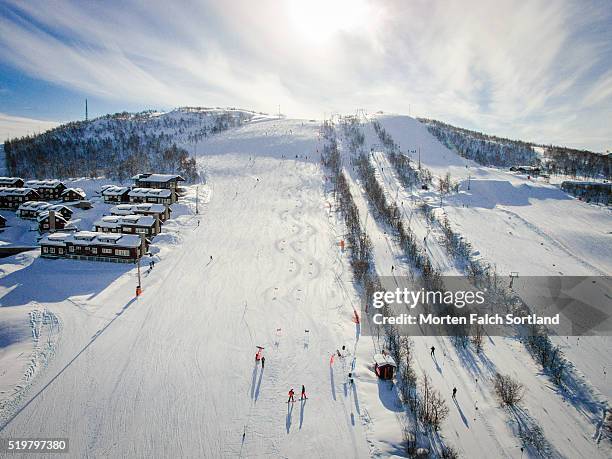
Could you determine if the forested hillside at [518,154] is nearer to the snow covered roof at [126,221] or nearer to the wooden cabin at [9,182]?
the snow covered roof at [126,221]

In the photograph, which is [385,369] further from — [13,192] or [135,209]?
[13,192]

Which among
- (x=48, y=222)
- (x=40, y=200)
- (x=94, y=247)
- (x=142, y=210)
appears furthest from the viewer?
(x=40, y=200)

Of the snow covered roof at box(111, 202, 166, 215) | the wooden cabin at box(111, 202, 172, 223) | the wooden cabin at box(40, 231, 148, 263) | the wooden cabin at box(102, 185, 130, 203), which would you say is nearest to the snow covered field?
the wooden cabin at box(40, 231, 148, 263)

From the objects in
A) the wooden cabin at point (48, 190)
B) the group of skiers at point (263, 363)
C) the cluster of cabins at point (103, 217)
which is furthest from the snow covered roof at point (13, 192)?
the group of skiers at point (263, 363)

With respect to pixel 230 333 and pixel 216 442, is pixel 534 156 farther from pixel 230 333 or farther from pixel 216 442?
pixel 216 442

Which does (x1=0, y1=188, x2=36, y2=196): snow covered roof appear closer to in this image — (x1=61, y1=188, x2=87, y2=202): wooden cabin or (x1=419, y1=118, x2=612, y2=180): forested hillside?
(x1=61, y1=188, x2=87, y2=202): wooden cabin

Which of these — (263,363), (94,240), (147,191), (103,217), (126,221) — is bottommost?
(263,363)

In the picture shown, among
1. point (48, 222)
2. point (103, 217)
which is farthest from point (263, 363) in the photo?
point (48, 222)
